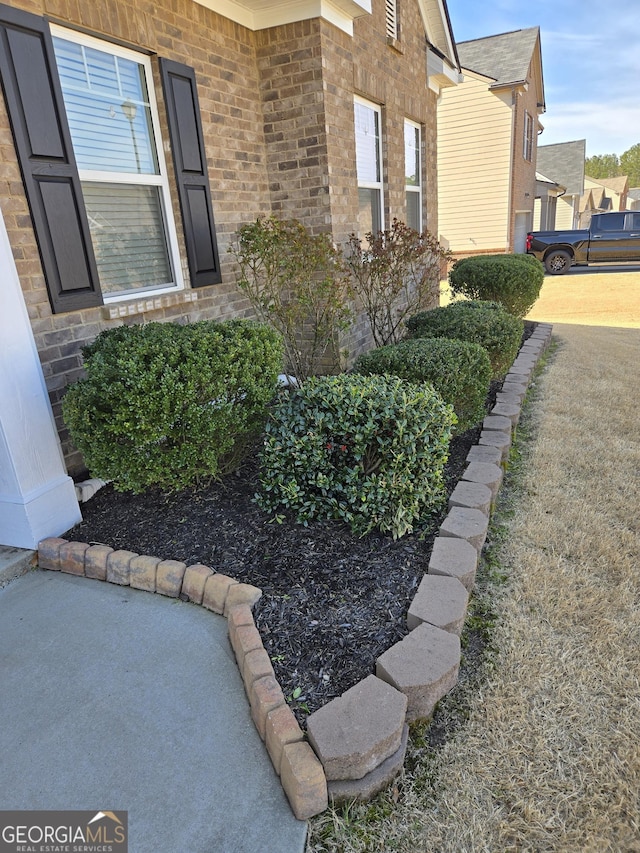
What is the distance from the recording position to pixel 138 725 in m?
1.96

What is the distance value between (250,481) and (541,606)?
5.84 feet

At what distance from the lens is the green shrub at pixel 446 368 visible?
3713 mm

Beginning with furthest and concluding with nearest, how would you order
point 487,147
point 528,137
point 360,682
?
point 528,137 < point 487,147 < point 360,682

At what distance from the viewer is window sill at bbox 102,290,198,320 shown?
3.62 metres

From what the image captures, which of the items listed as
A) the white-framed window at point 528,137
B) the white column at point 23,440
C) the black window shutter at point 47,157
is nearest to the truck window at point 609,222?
the white-framed window at point 528,137

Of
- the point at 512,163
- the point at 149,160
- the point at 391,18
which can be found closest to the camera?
the point at 149,160

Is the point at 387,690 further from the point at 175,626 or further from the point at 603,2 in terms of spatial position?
the point at 603,2


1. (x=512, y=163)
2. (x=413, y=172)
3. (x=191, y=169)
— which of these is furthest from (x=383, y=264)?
(x=512, y=163)

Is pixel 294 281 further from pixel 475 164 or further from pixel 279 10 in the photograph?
pixel 475 164

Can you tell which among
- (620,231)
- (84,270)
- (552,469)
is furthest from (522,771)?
(620,231)

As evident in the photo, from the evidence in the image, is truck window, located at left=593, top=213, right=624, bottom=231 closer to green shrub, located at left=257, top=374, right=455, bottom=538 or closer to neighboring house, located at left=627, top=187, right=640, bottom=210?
green shrub, located at left=257, top=374, right=455, bottom=538

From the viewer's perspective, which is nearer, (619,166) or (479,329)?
(479,329)

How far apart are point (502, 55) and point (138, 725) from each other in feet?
74.9

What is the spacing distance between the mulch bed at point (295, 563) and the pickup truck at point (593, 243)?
1665 centimetres
